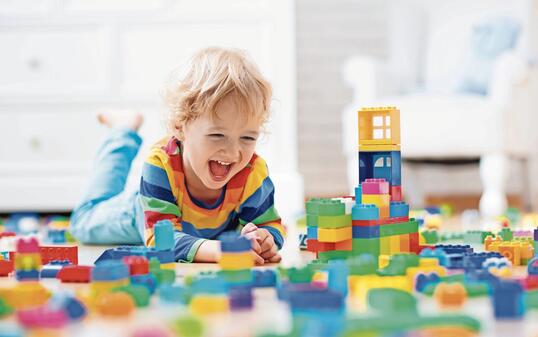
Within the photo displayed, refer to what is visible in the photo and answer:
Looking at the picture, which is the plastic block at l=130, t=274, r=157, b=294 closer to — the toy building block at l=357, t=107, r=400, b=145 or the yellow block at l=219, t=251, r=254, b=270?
the yellow block at l=219, t=251, r=254, b=270

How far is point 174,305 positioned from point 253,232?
41 cm

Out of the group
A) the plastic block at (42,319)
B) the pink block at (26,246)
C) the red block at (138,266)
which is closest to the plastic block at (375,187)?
the red block at (138,266)

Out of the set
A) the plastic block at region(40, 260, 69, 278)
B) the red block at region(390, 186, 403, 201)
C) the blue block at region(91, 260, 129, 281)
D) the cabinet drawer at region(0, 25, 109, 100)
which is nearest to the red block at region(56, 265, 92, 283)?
the plastic block at region(40, 260, 69, 278)

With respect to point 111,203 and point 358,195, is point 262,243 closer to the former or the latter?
point 358,195

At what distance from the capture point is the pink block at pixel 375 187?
116 centimetres

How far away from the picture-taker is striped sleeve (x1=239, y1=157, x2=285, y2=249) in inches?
54.8

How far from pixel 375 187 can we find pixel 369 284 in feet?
0.90

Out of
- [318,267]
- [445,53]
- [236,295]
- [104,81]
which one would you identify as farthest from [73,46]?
[236,295]

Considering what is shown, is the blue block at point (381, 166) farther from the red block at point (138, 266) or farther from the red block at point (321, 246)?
the red block at point (138, 266)

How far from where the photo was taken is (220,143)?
1277 mm

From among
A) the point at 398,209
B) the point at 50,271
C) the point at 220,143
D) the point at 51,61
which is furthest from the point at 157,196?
the point at 51,61

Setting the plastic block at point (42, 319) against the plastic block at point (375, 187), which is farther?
the plastic block at point (375, 187)

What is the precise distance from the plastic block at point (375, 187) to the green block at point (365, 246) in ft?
0.23

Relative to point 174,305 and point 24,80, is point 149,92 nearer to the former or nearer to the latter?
point 24,80
